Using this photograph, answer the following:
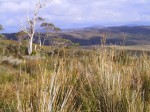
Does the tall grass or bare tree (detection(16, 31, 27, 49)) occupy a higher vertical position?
the tall grass

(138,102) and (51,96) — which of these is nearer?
(51,96)

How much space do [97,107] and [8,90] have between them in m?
2.37

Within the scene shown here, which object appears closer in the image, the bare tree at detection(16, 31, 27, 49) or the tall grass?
the tall grass

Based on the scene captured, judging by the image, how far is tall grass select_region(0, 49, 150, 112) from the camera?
4220mm

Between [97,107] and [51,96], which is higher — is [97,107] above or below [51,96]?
below

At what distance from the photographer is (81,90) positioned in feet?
19.1

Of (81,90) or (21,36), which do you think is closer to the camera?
(81,90)

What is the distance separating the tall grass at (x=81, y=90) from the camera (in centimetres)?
422

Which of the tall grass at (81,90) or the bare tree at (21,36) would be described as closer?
the tall grass at (81,90)

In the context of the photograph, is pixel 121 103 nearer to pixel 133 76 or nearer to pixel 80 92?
pixel 80 92

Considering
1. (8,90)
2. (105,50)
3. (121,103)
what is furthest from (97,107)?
(8,90)

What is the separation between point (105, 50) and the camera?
6.36m

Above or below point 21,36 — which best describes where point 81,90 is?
above

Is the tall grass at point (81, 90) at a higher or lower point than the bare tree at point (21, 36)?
higher
